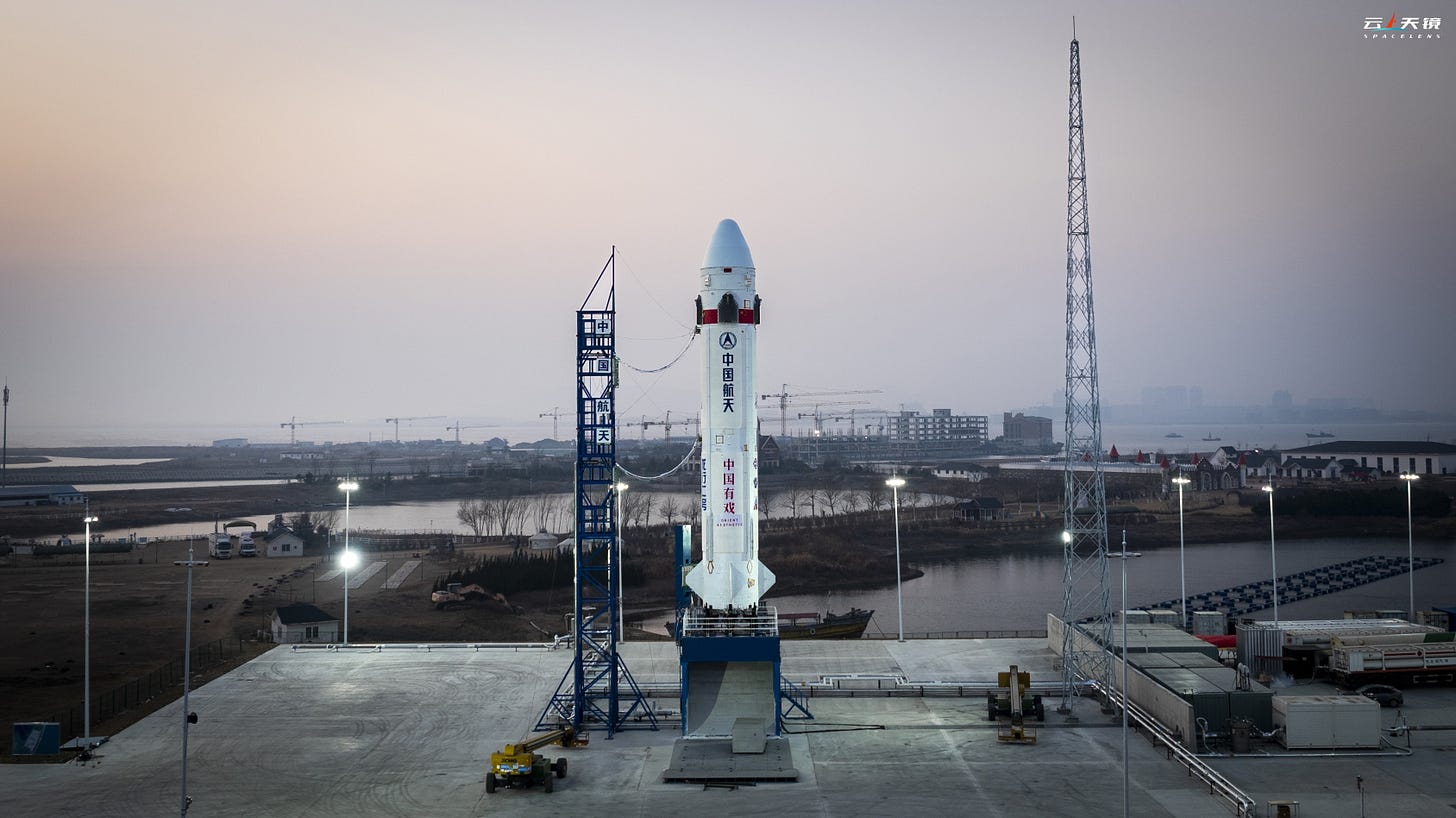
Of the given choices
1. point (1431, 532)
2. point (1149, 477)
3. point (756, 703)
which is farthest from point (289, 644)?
point (1149, 477)

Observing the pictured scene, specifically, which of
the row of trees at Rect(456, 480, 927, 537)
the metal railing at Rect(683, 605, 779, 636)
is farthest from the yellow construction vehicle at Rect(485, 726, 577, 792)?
the row of trees at Rect(456, 480, 927, 537)

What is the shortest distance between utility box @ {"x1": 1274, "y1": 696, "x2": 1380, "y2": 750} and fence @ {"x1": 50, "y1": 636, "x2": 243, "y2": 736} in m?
31.7

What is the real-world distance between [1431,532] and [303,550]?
297 ft

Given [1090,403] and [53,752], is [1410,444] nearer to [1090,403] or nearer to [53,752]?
[1090,403]

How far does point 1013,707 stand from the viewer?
30.6 metres

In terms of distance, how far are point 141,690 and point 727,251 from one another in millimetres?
23106

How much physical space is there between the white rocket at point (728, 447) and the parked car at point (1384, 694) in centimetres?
1769

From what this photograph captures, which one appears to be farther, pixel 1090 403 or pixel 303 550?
pixel 303 550

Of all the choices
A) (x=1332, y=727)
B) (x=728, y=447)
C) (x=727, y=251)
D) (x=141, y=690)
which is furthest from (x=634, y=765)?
(x=141, y=690)

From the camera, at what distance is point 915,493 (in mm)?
148125

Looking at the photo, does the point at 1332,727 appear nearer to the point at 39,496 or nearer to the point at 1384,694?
the point at 1384,694

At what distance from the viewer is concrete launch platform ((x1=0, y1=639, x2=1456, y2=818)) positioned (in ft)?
82.1

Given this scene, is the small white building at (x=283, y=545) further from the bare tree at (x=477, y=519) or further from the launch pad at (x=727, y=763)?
the launch pad at (x=727, y=763)

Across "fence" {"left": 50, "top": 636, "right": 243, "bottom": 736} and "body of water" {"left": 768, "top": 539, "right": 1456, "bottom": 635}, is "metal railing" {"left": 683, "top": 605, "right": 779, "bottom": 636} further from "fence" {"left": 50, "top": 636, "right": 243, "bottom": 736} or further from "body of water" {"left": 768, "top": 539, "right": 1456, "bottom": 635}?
"body of water" {"left": 768, "top": 539, "right": 1456, "bottom": 635}
